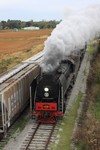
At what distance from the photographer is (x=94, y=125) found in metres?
19.2

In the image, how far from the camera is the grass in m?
18.7

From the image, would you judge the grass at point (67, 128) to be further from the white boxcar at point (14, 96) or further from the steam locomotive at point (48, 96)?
the white boxcar at point (14, 96)

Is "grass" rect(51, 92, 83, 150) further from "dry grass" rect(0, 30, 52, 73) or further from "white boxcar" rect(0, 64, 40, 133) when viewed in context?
"dry grass" rect(0, 30, 52, 73)

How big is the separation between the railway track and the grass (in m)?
0.52

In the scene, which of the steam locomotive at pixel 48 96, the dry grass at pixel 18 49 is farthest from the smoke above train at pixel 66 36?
the dry grass at pixel 18 49

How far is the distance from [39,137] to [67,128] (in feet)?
7.70

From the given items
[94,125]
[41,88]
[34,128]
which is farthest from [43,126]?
[94,125]

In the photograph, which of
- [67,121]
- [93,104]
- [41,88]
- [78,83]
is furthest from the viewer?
[78,83]

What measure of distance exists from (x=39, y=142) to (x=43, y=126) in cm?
287

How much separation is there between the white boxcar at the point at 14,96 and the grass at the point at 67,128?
115 inches

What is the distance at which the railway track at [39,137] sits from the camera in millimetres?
18500

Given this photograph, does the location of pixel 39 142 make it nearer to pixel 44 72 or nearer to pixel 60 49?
pixel 44 72

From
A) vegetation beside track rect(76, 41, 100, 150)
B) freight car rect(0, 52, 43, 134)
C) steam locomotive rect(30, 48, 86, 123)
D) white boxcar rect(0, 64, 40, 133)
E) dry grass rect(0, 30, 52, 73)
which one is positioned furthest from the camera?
dry grass rect(0, 30, 52, 73)

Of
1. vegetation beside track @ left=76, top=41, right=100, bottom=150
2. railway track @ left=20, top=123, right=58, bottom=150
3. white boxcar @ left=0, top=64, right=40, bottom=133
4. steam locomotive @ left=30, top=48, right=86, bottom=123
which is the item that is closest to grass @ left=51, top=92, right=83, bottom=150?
railway track @ left=20, top=123, right=58, bottom=150
